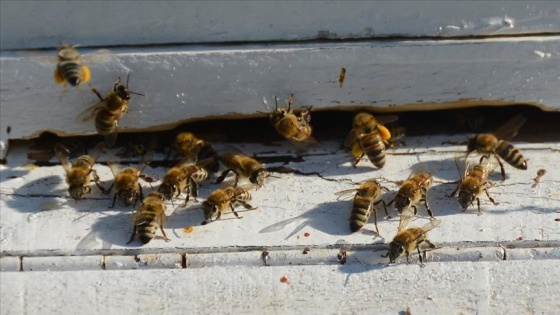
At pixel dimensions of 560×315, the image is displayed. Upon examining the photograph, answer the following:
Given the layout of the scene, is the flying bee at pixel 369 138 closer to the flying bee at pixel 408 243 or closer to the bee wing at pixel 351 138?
the bee wing at pixel 351 138

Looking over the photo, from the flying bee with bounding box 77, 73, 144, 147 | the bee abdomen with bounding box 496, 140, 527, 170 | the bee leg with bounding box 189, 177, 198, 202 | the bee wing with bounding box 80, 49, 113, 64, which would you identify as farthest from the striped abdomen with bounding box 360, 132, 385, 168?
the bee wing with bounding box 80, 49, 113, 64

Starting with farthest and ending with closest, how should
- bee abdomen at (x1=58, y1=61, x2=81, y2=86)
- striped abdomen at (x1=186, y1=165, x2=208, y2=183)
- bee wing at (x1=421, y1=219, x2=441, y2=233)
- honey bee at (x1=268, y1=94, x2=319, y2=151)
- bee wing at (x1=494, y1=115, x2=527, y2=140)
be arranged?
bee wing at (x1=494, y1=115, x2=527, y2=140)
honey bee at (x1=268, y1=94, x2=319, y2=151)
striped abdomen at (x1=186, y1=165, x2=208, y2=183)
bee abdomen at (x1=58, y1=61, x2=81, y2=86)
bee wing at (x1=421, y1=219, x2=441, y2=233)

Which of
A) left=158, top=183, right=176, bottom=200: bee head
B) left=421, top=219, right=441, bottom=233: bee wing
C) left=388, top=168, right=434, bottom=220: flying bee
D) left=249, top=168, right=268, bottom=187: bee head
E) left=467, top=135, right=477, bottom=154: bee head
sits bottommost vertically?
left=421, top=219, right=441, bottom=233: bee wing

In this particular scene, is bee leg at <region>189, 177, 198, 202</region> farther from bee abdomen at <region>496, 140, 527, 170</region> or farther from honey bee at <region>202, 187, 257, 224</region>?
bee abdomen at <region>496, 140, 527, 170</region>

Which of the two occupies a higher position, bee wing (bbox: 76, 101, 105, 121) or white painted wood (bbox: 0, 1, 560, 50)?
white painted wood (bbox: 0, 1, 560, 50)

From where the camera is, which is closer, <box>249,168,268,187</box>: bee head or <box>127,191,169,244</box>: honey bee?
<box>127,191,169,244</box>: honey bee

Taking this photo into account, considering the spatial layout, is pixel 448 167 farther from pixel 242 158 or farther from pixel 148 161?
pixel 148 161

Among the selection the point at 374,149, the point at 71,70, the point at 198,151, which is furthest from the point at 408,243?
the point at 71,70

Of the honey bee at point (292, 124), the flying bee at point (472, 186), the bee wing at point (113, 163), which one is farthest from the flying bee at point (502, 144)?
the bee wing at point (113, 163)
